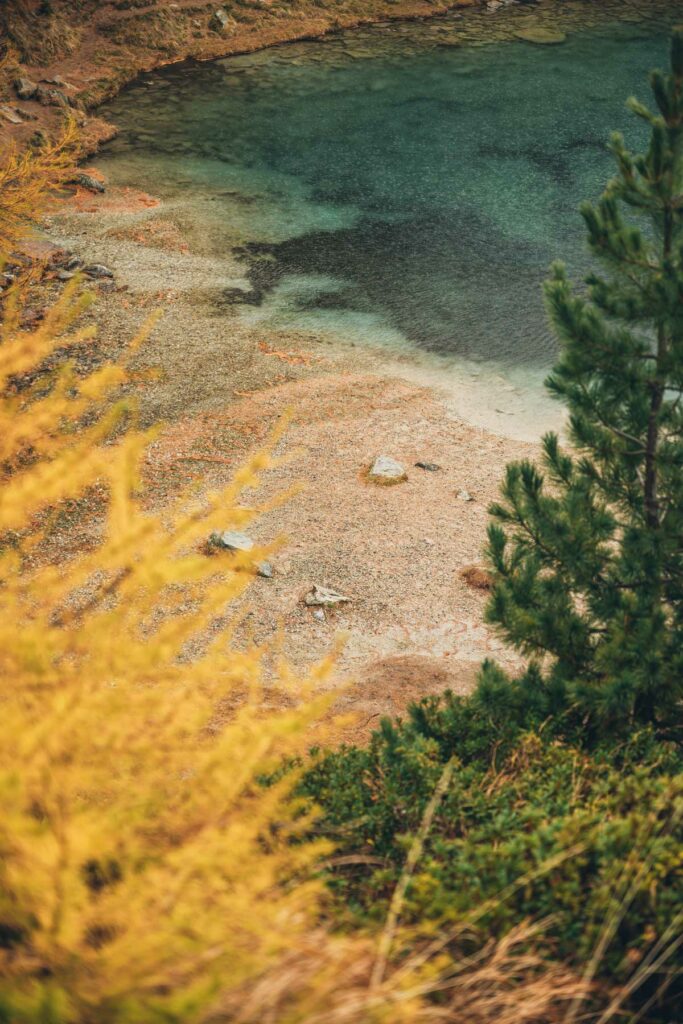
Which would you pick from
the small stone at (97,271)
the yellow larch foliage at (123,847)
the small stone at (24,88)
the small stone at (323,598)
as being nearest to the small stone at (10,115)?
the small stone at (24,88)

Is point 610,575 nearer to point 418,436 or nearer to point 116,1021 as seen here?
point 116,1021

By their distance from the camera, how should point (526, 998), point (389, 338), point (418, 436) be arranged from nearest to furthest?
point (526, 998), point (418, 436), point (389, 338)

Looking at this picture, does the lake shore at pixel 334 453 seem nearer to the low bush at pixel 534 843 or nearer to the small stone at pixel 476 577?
the small stone at pixel 476 577

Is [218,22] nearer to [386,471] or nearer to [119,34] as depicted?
[119,34]

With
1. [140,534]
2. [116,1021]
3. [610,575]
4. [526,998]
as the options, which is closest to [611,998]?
[526,998]

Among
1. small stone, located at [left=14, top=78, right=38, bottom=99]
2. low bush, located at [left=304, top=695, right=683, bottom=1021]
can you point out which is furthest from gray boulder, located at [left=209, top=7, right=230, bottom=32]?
low bush, located at [left=304, top=695, right=683, bottom=1021]
